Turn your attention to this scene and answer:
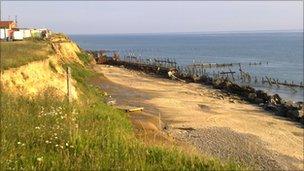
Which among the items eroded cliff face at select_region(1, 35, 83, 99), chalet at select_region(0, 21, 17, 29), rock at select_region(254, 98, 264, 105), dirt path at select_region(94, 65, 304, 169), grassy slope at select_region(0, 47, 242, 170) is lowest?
rock at select_region(254, 98, 264, 105)

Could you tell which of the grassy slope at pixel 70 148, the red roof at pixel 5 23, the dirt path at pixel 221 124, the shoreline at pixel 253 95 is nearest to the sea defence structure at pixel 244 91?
the shoreline at pixel 253 95

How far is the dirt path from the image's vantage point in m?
25.9

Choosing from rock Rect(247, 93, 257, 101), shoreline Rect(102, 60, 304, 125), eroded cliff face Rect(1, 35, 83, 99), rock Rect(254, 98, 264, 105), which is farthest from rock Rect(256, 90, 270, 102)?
eroded cliff face Rect(1, 35, 83, 99)

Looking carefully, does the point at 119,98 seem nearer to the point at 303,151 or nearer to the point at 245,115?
the point at 245,115

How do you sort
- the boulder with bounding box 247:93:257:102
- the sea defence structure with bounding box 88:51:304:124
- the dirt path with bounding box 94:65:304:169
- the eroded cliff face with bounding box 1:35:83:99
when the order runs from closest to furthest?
the dirt path with bounding box 94:65:304:169 < the eroded cliff face with bounding box 1:35:83:99 < the sea defence structure with bounding box 88:51:304:124 < the boulder with bounding box 247:93:257:102

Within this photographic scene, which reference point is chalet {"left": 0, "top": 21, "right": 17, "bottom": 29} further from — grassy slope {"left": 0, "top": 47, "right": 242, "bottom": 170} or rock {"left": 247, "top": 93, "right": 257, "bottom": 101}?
grassy slope {"left": 0, "top": 47, "right": 242, "bottom": 170}

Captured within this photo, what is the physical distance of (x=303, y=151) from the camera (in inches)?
1109

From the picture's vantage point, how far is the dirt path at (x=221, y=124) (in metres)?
25.9

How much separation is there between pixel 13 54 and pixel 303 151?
1834cm

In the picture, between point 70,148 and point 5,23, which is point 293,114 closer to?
point 70,148

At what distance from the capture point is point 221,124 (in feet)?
112

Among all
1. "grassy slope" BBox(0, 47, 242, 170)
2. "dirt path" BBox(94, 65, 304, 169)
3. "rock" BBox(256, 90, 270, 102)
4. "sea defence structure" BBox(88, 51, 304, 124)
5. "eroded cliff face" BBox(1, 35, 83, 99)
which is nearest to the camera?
"grassy slope" BBox(0, 47, 242, 170)

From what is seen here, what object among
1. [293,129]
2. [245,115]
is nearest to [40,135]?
[293,129]

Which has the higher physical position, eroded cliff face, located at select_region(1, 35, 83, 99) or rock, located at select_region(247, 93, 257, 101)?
eroded cliff face, located at select_region(1, 35, 83, 99)
